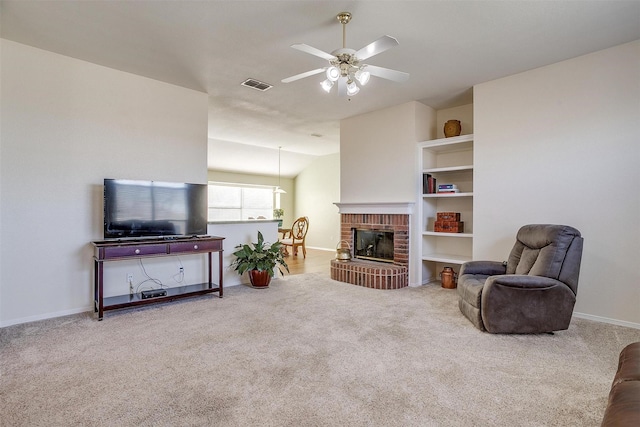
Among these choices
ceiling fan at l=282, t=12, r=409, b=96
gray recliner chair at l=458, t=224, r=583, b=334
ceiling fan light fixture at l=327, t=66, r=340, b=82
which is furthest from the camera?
gray recliner chair at l=458, t=224, r=583, b=334

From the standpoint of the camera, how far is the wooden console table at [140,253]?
319cm

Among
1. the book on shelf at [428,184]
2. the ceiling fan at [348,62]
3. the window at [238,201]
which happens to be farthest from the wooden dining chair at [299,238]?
the ceiling fan at [348,62]

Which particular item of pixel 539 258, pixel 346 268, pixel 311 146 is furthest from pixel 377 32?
pixel 311 146

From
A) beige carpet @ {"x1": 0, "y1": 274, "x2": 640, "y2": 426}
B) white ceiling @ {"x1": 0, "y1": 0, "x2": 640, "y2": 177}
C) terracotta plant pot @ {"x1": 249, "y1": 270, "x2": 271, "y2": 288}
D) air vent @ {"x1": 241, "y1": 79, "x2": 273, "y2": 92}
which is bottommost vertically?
beige carpet @ {"x1": 0, "y1": 274, "x2": 640, "y2": 426}

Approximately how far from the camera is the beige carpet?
1.73 metres

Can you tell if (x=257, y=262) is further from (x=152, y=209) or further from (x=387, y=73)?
(x=387, y=73)

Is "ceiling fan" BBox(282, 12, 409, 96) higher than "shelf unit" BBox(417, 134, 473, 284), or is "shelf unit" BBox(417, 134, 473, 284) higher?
"ceiling fan" BBox(282, 12, 409, 96)

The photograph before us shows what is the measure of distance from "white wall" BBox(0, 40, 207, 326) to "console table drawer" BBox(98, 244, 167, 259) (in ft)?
1.77

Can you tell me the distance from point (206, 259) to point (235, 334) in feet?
5.89

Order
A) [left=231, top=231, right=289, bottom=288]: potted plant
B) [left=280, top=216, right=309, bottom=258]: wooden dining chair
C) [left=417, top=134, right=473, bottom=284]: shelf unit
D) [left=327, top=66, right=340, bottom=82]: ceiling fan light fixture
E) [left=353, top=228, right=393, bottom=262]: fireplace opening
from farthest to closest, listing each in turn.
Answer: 1. [left=280, top=216, right=309, bottom=258]: wooden dining chair
2. [left=353, top=228, right=393, bottom=262]: fireplace opening
3. [left=417, top=134, right=473, bottom=284]: shelf unit
4. [left=231, top=231, right=289, bottom=288]: potted plant
5. [left=327, top=66, right=340, bottom=82]: ceiling fan light fixture

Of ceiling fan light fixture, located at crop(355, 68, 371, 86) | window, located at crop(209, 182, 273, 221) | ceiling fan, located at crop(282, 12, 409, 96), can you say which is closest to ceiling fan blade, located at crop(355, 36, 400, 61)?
ceiling fan, located at crop(282, 12, 409, 96)

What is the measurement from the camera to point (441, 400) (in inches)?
73.1

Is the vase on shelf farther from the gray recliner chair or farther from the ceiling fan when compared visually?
the ceiling fan

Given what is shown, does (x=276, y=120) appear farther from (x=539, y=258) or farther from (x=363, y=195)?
(x=539, y=258)
